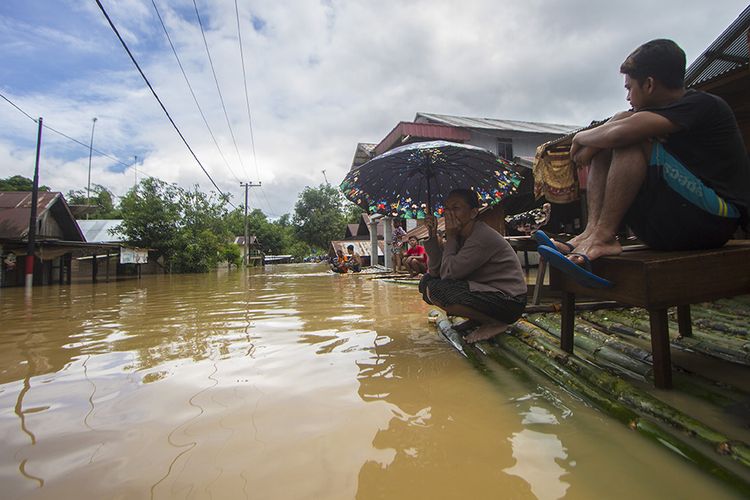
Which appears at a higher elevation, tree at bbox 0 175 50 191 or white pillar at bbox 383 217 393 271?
tree at bbox 0 175 50 191

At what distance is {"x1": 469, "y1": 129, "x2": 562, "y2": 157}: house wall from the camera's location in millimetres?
16422

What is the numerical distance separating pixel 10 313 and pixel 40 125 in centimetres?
1069

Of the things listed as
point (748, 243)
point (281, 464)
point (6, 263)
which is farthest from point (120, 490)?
point (6, 263)

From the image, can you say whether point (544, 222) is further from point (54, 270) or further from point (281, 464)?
point (54, 270)

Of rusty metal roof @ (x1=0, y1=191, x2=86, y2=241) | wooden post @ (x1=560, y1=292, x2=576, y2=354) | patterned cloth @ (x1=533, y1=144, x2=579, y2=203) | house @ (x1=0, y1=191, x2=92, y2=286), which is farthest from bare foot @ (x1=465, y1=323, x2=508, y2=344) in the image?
rusty metal roof @ (x1=0, y1=191, x2=86, y2=241)

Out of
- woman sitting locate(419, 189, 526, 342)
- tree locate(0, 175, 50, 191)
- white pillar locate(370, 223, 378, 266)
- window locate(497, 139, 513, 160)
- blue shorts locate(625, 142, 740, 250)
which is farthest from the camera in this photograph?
tree locate(0, 175, 50, 191)

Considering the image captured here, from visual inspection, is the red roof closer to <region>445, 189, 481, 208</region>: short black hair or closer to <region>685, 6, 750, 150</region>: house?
<region>685, 6, 750, 150</region>: house

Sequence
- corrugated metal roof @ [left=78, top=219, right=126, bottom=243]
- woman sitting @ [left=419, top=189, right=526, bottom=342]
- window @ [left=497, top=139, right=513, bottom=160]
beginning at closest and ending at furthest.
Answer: woman sitting @ [left=419, top=189, right=526, bottom=342] < window @ [left=497, top=139, right=513, bottom=160] < corrugated metal roof @ [left=78, top=219, right=126, bottom=243]

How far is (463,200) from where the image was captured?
2.87m

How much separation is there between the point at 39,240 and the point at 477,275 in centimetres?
1816

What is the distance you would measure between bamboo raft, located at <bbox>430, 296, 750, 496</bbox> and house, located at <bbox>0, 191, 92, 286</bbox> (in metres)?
17.5

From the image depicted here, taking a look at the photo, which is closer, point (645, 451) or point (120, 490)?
point (120, 490)

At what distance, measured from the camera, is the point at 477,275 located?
282 centimetres

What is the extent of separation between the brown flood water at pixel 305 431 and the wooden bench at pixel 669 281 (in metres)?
0.43
